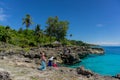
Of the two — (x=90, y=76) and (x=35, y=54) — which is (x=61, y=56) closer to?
(x=35, y=54)

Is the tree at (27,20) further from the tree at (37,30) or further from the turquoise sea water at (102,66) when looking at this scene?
the turquoise sea water at (102,66)

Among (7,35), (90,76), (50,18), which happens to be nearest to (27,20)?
(50,18)

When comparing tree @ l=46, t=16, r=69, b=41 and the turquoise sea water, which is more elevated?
tree @ l=46, t=16, r=69, b=41

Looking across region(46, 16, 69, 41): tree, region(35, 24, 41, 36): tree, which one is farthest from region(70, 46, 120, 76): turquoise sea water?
region(35, 24, 41, 36): tree

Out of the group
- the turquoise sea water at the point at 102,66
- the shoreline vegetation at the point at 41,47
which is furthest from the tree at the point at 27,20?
the turquoise sea water at the point at 102,66

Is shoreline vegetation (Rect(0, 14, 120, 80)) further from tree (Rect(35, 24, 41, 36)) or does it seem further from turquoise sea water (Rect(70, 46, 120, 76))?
turquoise sea water (Rect(70, 46, 120, 76))

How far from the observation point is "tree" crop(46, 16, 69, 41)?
289ft

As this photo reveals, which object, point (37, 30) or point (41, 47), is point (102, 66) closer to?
point (41, 47)

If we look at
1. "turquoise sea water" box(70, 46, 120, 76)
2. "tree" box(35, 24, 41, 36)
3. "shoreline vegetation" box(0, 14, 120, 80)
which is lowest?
"turquoise sea water" box(70, 46, 120, 76)

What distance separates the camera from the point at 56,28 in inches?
3605

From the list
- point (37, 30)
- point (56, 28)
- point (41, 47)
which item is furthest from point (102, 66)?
point (37, 30)

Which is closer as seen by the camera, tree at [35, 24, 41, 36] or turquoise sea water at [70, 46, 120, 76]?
turquoise sea water at [70, 46, 120, 76]

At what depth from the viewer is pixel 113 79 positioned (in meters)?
16.4

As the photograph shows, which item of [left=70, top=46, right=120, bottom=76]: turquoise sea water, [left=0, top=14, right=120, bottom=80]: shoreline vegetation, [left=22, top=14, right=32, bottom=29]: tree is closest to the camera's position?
[left=0, top=14, right=120, bottom=80]: shoreline vegetation
